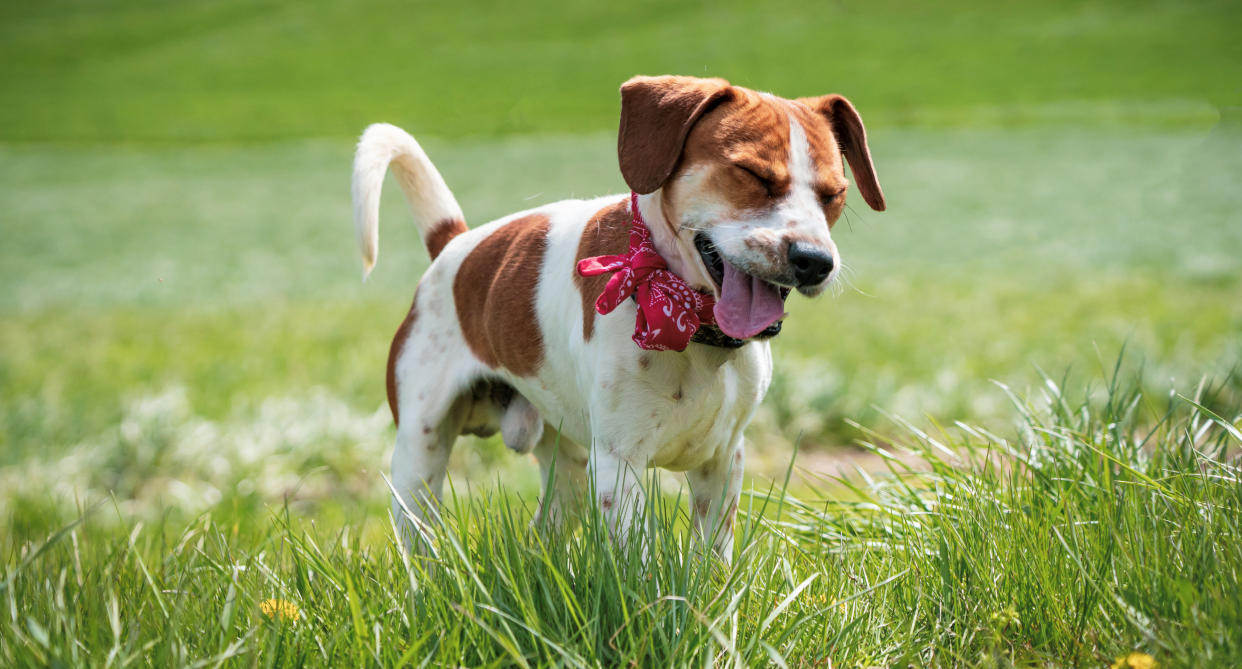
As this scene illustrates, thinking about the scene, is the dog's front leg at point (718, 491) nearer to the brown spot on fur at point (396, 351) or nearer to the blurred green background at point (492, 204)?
the blurred green background at point (492, 204)

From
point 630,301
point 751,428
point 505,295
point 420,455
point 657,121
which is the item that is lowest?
point 751,428

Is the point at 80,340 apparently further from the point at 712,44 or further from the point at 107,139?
the point at 712,44

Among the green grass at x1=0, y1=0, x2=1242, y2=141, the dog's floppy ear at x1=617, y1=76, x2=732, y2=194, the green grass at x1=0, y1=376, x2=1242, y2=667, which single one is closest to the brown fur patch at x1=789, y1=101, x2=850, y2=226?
the dog's floppy ear at x1=617, y1=76, x2=732, y2=194

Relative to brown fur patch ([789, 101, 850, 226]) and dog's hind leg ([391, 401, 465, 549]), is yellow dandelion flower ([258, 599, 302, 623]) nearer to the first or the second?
dog's hind leg ([391, 401, 465, 549])

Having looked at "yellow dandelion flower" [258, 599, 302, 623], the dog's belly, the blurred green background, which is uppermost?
the dog's belly

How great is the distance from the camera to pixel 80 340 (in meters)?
10.5

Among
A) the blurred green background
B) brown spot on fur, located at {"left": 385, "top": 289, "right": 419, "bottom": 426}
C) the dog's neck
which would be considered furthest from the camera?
the blurred green background

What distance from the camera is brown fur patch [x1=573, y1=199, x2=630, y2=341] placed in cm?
282

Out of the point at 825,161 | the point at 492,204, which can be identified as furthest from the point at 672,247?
the point at 492,204

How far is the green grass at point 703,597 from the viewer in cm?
218

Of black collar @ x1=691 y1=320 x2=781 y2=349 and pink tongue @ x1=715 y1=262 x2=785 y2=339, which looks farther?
black collar @ x1=691 y1=320 x2=781 y2=349

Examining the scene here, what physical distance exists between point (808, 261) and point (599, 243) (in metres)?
0.76

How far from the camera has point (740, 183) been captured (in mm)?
2461

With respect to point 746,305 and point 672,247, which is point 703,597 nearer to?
point 746,305
